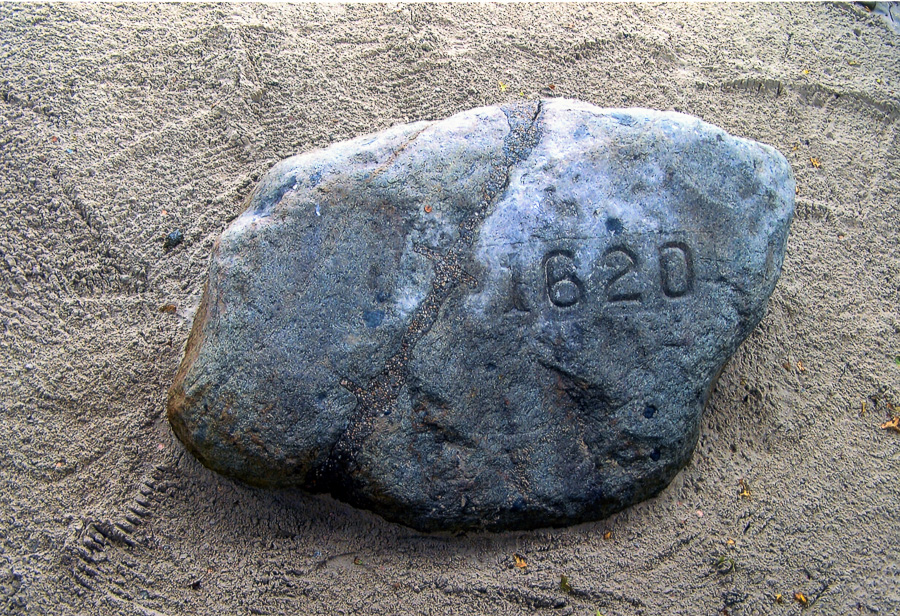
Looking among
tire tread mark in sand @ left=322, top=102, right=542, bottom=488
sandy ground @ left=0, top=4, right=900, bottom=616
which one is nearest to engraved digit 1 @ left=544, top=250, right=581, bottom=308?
tire tread mark in sand @ left=322, top=102, right=542, bottom=488

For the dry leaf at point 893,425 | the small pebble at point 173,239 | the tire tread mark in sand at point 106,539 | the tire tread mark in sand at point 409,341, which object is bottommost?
the tire tread mark in sand at point 106,539

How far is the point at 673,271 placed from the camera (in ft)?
7.38

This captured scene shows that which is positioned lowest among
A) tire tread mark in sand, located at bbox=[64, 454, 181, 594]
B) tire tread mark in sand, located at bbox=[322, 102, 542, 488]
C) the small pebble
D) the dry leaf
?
tire tread mark in sand, located at bbox=[64, 454, 181, 594]

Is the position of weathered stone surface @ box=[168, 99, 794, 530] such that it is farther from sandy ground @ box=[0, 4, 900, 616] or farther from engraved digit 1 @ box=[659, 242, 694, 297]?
sandy ground @ box=[0, 4, 900, 616]

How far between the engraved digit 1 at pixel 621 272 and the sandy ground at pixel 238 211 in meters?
0.65

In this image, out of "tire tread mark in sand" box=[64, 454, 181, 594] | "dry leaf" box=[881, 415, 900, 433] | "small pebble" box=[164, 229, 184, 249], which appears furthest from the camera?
"small pebble" box=[164, 229, 184, 249]

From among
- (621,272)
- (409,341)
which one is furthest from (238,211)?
(621,272)

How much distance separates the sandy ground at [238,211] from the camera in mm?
2232

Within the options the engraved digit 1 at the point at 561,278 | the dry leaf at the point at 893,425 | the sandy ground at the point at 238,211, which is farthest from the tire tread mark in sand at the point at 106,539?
the dry leaf at the point at 893,425

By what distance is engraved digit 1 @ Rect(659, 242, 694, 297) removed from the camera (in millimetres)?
2248

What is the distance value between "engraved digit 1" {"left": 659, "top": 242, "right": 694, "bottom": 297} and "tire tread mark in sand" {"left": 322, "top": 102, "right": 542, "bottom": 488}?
1.71ft

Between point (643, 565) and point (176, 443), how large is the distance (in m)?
1.51

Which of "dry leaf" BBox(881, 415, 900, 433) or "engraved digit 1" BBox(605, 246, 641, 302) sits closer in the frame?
"engraved digit 1" BBox(605, 246, 641, 302)

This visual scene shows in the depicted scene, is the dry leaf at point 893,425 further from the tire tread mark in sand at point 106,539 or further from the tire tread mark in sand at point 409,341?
the tire tread mark in sand at point 106,539
